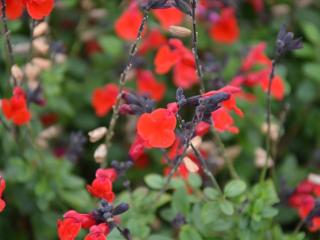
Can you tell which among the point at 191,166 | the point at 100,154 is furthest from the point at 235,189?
the point at 100,154

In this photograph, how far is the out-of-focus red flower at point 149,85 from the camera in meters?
3.58

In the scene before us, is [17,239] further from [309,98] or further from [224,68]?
[309,98]

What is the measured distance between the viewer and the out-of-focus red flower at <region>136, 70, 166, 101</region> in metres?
3.58

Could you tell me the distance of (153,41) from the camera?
12.1 feet

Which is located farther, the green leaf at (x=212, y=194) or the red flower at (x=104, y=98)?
the red flower at (x=104, y=98)

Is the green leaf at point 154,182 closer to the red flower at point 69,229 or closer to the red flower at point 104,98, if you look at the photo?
the red flower at point 69,229

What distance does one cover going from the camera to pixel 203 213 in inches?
91.9

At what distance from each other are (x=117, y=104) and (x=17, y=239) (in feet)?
4.50

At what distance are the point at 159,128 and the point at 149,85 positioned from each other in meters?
1.65

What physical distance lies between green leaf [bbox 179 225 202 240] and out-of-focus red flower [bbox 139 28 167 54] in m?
1.54

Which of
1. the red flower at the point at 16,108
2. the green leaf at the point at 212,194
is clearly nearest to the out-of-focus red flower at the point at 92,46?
the red flower at the point at 16,108

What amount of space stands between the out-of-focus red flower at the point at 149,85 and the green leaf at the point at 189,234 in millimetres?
1309

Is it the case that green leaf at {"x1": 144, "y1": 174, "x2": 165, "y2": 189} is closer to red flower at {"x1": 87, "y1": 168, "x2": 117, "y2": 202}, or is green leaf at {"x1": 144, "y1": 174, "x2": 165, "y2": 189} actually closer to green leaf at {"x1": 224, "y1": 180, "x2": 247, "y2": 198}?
green leaf at {"x1": 224, "y1": 180, "x2": 247, "y2": 198}

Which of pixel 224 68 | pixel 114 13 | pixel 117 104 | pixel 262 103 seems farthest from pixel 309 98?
pixel 117 104
